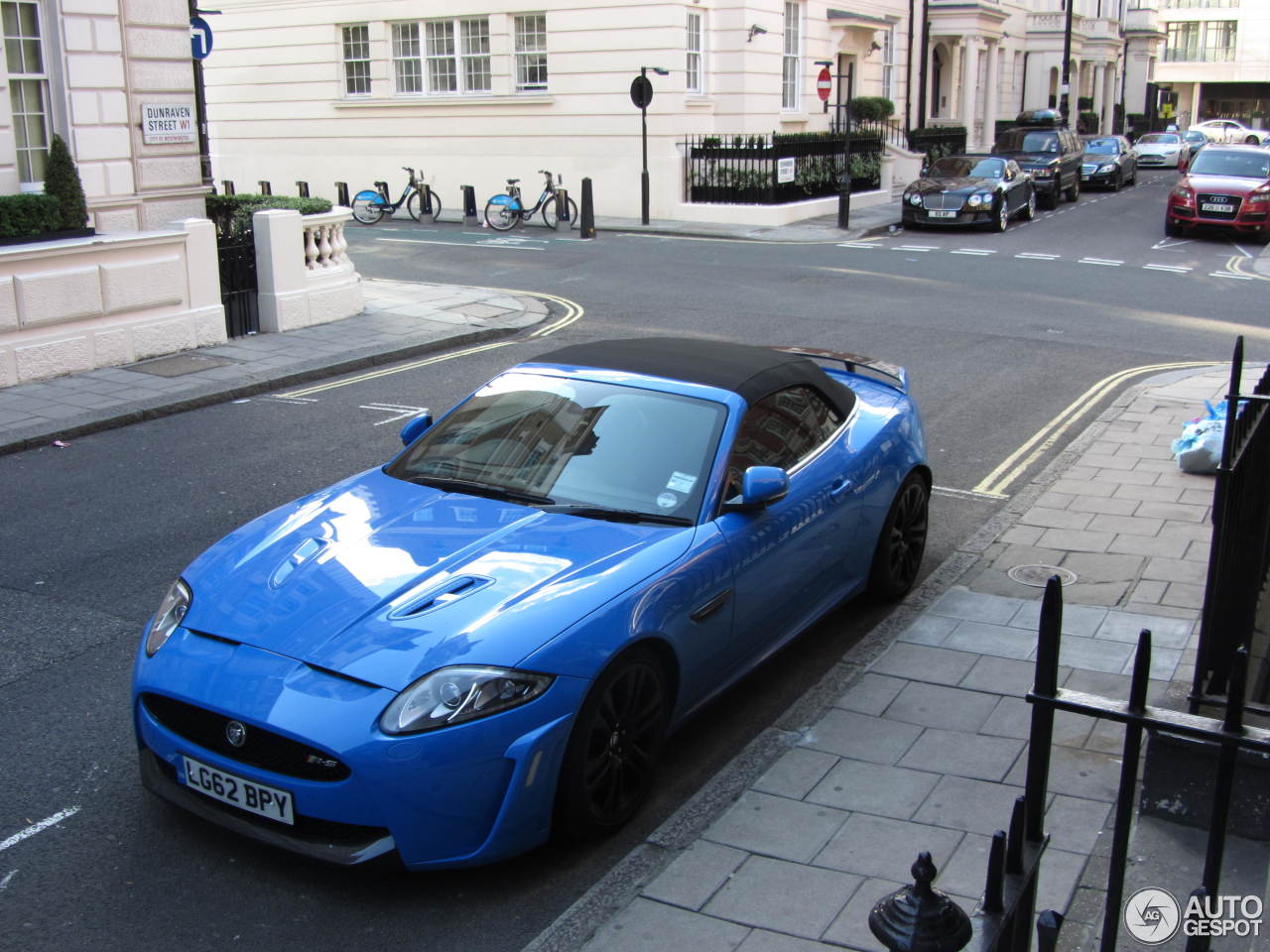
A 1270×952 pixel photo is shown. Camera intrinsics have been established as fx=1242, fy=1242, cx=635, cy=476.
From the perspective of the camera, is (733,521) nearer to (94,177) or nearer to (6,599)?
(6,599)

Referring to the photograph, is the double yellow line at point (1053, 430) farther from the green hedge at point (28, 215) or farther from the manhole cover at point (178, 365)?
the green hedge at point (28, 215)

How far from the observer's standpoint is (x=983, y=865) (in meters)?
4.12

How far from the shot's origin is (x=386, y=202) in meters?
28.9

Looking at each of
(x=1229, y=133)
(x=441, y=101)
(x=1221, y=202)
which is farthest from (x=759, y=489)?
(x=1229, y=133)

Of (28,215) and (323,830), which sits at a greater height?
(28,215)

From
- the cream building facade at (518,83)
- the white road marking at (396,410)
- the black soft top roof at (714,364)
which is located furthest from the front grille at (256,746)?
the cream building facade at (518,83)

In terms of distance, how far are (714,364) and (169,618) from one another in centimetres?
271

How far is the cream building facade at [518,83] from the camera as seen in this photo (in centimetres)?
2842

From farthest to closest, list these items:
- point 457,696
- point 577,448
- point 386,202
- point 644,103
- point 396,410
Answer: point 386,202 < point 644,103 < point 396,410 < point 577,448 < point 457,696

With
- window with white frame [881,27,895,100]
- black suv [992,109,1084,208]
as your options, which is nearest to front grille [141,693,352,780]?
black suv [992,109,1084,208]

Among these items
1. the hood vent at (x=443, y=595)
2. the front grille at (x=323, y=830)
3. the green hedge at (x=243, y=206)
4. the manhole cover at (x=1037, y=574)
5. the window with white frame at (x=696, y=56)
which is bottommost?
the manhole cover at (x=1037, y=574)

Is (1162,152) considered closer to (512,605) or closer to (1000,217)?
(1000,217)

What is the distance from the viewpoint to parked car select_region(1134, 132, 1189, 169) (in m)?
49.0

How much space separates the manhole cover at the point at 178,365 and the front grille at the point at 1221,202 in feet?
64.5
